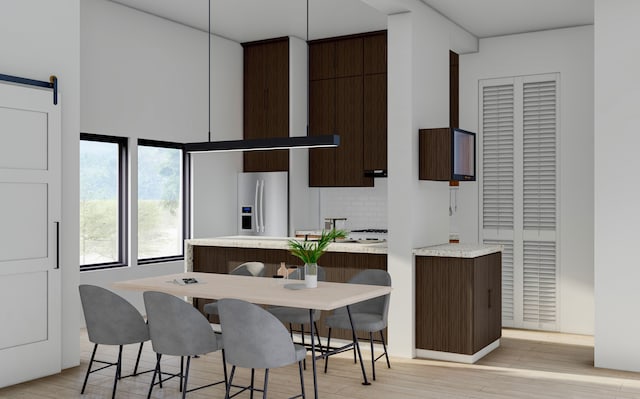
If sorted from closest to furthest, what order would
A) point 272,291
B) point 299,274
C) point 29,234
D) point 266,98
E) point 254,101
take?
1. point 272,291
2. point 29,234
3. point 299,274
4. point 266,98
5. point 254,101

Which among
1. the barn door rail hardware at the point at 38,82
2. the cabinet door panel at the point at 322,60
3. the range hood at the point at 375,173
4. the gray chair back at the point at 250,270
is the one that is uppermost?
the cabinet door panel at the point at 322,60

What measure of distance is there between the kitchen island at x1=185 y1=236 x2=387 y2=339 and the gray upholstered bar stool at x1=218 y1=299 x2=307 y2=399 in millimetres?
2261

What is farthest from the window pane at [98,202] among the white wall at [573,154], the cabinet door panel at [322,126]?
the white wall at [573,154]

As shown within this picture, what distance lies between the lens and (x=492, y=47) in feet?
24.9

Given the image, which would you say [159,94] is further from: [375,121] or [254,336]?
[254,336]

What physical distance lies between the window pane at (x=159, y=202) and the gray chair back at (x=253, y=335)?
3.97m

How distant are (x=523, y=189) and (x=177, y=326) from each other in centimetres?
456

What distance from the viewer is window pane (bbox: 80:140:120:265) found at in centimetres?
705

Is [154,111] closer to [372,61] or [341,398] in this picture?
[372,61]

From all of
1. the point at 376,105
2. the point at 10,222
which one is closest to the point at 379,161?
the point at 376,105

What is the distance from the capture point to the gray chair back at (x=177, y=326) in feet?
13.6

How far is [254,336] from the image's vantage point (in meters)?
3.88

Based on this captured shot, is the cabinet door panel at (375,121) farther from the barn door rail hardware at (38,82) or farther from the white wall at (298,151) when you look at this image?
A: the barn door rail hardware at (38,82)

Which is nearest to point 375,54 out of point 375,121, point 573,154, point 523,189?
point 375,121
